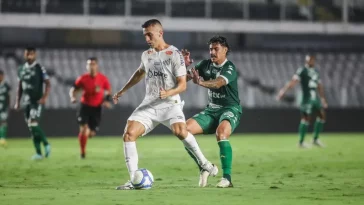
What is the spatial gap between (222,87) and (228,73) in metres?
0.34

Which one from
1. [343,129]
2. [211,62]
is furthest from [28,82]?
[343,129]

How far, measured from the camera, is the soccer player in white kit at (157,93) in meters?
11.0

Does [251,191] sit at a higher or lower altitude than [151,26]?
lower

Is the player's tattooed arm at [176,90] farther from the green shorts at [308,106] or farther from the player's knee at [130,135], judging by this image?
the green shorts at [308,106]

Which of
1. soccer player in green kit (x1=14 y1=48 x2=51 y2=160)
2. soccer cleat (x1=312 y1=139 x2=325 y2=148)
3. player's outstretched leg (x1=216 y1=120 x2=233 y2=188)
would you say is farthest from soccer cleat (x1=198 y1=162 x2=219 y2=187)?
soccer cleat (x1=312 y1=139 x2=325 y2=148)

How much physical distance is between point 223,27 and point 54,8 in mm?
5941

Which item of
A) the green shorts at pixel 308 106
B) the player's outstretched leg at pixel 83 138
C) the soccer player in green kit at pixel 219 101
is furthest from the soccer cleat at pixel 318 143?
the soccer player in green kit at pixel 219 101

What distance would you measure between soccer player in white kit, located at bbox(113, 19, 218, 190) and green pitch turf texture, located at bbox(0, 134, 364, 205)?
0.63m

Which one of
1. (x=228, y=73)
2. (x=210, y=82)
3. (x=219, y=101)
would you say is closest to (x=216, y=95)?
(x=219, y=101)

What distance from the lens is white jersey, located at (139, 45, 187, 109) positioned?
36.6 feet

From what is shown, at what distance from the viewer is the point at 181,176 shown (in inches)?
540

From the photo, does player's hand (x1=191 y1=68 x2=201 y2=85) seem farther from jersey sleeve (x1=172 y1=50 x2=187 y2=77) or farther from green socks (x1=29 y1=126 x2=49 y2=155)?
green socks (x1=29 y1=126 x2=49 y2=155)

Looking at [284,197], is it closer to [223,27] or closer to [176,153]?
[176,153]

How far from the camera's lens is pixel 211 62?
1218cm
